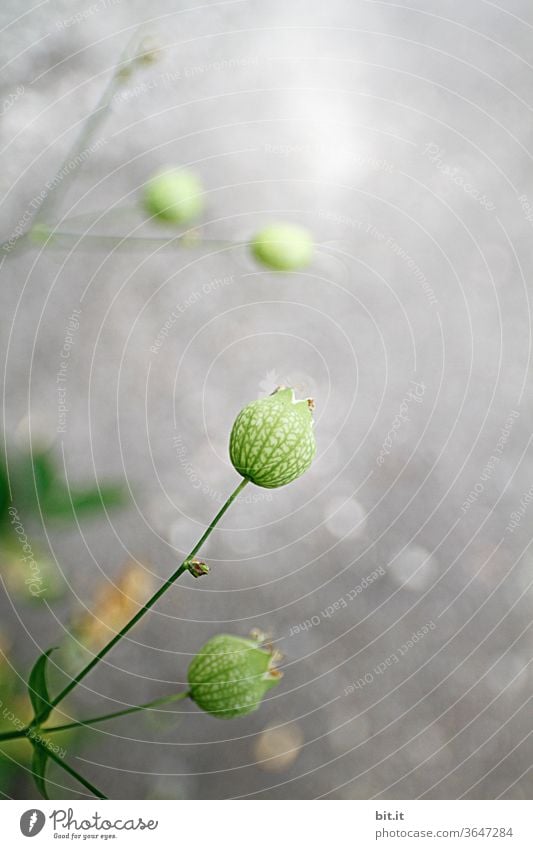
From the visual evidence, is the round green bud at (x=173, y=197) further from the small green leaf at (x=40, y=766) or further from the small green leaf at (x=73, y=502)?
the small green leaf at (x=40, y=766)

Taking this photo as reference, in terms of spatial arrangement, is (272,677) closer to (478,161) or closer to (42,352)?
(42,352)

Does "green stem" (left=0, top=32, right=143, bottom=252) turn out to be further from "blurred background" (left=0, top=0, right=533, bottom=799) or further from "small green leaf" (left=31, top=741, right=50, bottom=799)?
"small green leaf" (left=31, top=741, right=50, bottom=799)

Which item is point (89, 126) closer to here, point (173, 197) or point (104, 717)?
point (173, 197)

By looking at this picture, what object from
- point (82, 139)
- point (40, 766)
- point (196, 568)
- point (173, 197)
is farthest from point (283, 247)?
point (40, 766)

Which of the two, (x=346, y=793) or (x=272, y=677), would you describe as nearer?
(x=272, y=677)

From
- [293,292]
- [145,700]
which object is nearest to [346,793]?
[145,700]

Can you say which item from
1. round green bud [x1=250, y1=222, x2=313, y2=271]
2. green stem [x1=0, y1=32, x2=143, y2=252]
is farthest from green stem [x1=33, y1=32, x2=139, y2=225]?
round green bud [x1=250, y1=222, x2=313, y2=271]

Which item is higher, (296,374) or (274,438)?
(296,374)
